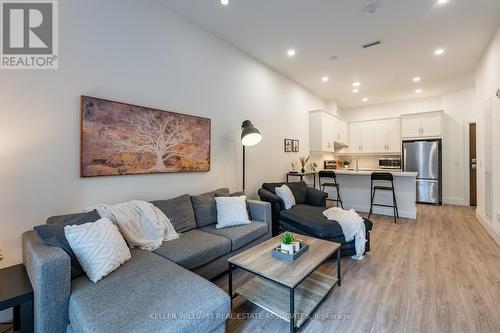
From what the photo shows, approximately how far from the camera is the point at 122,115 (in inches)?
96.8

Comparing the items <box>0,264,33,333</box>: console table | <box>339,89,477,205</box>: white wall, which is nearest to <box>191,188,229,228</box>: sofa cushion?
<box>0,264,33,333</box>: console table

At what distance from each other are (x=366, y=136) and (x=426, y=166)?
6.06 ft

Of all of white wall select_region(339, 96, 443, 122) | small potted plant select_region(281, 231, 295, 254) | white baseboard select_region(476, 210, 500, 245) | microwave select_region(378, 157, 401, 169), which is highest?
white wall select_region(339, 96, 443, 122)

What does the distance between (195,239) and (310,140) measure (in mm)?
4568

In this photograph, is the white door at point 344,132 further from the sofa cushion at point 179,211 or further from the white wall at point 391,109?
the sofa cushion at point 179,211

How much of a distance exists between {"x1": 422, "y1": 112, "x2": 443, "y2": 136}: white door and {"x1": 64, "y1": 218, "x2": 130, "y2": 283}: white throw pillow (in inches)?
302

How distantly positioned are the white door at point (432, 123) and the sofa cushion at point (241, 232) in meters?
6.05

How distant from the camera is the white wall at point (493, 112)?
3430 millimetres

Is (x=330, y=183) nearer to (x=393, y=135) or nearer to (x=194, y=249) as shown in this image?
(x=393, y=135)

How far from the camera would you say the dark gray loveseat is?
118 inches

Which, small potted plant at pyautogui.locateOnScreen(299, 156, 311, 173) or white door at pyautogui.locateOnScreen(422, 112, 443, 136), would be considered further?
white door at pyautogui.locateOnScreen(422, 112, 443, 136)

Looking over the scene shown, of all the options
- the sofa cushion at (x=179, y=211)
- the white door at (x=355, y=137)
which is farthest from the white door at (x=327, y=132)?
the sofa cushion at (x=179, y=211)

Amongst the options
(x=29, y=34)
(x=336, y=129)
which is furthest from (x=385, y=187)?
(x=29, y=34)

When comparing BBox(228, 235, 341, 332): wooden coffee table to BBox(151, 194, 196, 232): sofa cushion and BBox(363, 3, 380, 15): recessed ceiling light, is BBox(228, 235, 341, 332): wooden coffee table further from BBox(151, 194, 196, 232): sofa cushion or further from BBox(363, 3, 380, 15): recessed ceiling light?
BBox(363, 3, 380, 15): recessed ceiling light
